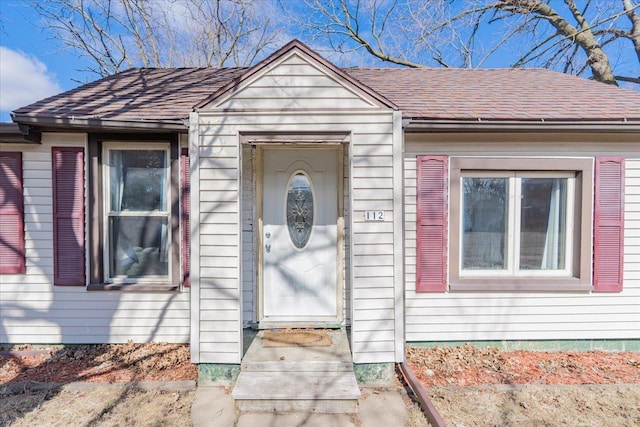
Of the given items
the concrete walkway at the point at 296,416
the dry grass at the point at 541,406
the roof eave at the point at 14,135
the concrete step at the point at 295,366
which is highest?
the roof eave at the point at 14,135

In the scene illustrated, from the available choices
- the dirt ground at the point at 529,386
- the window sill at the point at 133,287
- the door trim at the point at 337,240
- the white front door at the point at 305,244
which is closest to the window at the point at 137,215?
the window sill at the point at 133,287

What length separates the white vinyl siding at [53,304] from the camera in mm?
3820

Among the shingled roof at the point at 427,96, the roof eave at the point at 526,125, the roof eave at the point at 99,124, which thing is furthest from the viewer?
the shingled roof at the point at 427,96

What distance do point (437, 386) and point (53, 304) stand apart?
4.35 metres

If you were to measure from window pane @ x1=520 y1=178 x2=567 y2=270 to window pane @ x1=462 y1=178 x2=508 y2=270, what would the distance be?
0.24 metres

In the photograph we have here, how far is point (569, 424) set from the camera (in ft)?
8.72

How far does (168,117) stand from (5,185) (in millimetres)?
2053

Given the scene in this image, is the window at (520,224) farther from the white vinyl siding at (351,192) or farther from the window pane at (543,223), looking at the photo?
the white vinyl siding at (351,192)

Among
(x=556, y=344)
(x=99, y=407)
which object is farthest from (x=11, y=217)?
(x=556, y=344)

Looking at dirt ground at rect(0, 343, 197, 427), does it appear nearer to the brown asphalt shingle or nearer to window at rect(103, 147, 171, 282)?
window at rect(103, 147, 171, 282)

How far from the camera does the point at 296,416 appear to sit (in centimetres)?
277

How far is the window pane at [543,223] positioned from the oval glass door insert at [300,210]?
8.39 ft

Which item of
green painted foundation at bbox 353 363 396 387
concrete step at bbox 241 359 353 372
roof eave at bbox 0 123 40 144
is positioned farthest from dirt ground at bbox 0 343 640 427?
roof eave at bbox 0 123 40 144

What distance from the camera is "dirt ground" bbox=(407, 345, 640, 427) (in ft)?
9.03
